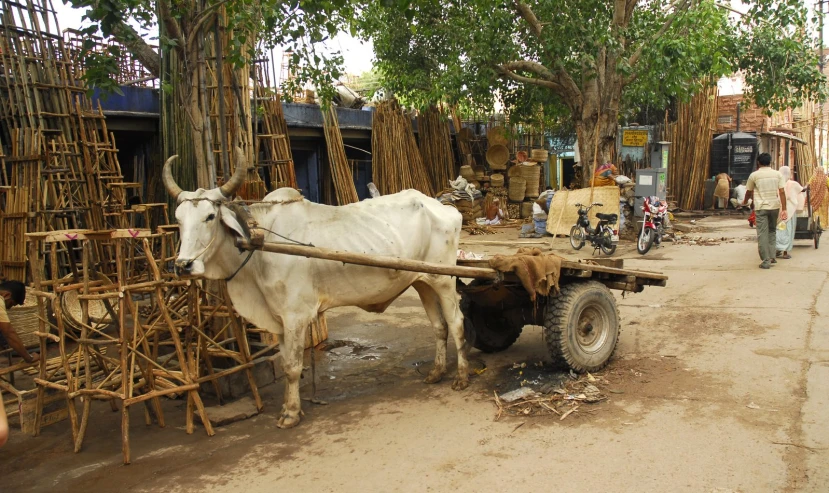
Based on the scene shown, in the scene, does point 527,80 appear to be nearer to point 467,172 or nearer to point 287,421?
point 467,172

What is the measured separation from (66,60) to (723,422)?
8.37 m

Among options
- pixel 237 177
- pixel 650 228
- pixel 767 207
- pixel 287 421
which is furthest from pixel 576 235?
pixel 237 177

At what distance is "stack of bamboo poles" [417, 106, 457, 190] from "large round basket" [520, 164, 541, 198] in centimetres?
196

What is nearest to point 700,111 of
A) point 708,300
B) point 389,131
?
point 389,131

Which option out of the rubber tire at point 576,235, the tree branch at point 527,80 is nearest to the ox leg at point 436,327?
the rubber tire at point 576,235

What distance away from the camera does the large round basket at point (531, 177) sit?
18352 millimetres

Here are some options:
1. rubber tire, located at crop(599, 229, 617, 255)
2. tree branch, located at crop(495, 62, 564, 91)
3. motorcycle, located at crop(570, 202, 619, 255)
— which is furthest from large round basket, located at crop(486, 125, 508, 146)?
rubber tire, located at crop(599, 229, 617, 255)

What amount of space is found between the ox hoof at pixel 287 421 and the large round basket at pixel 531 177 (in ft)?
46.8

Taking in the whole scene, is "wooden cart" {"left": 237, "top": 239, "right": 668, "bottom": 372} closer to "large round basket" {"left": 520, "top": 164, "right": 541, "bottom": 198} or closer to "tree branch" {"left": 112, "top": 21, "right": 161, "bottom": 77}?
"tree branch" {"left": 112, "top": 21, "right": 161, "bottom": 77}

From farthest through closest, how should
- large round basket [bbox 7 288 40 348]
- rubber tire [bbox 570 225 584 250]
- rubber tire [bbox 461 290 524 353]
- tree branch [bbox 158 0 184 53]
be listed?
1. rubber tire [bbox 570 225 584 250]
2. large round basket [bbox 7 288 40 348]
3. rubber tire [bbox 461 290 524 353]
4. tree branch [bbox 158 0 184 53]

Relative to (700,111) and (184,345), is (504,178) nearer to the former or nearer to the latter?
(700,111)

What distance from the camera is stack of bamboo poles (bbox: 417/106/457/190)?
17406 mm

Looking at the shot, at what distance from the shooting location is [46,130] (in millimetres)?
8148

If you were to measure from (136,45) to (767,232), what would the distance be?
8344 mm
